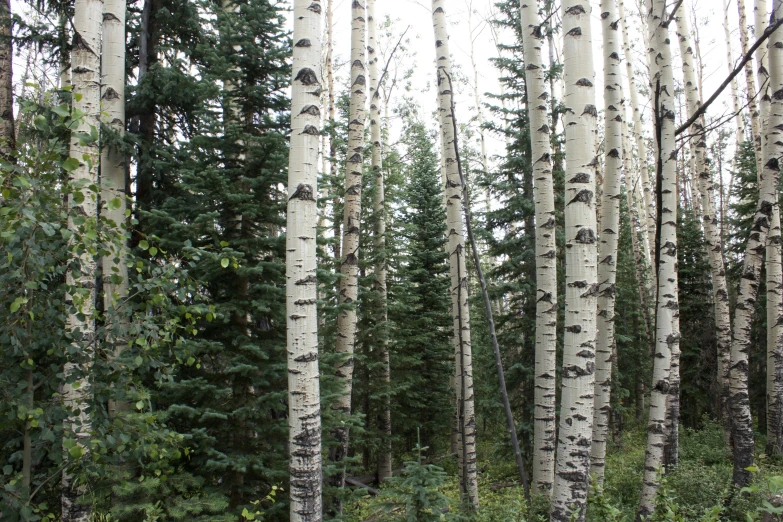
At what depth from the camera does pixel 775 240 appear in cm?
730

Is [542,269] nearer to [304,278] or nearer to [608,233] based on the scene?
[608,233]

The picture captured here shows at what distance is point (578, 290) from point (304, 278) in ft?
7.85

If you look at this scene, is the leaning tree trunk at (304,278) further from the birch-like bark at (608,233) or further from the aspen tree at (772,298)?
the aspen tree at (772,298)

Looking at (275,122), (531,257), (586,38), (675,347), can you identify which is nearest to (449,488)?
(531,257)

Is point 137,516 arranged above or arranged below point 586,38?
below

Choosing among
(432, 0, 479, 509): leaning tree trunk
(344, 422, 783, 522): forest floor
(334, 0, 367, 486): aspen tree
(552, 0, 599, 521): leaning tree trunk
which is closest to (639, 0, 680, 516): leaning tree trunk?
(344, 422, 783, 522): forest floor

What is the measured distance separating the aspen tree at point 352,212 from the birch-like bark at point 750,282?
5.51 meters

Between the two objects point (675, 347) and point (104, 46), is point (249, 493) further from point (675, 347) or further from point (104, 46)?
point (675, 347)

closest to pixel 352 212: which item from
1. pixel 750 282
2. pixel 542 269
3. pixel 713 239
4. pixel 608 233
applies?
pixel 542 269

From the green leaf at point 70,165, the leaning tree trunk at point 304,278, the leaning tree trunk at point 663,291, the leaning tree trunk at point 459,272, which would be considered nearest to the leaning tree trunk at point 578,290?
the leaning tree trunk at point 663,291

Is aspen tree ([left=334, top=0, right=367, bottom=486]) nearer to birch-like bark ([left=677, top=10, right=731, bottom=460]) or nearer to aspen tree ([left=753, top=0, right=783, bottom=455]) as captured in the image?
aspen tree ([left=753, top=0, right=783, bottom=455])

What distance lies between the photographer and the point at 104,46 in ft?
18.7

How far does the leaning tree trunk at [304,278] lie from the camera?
154 inches

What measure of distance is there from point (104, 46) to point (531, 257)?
8.69 metres
